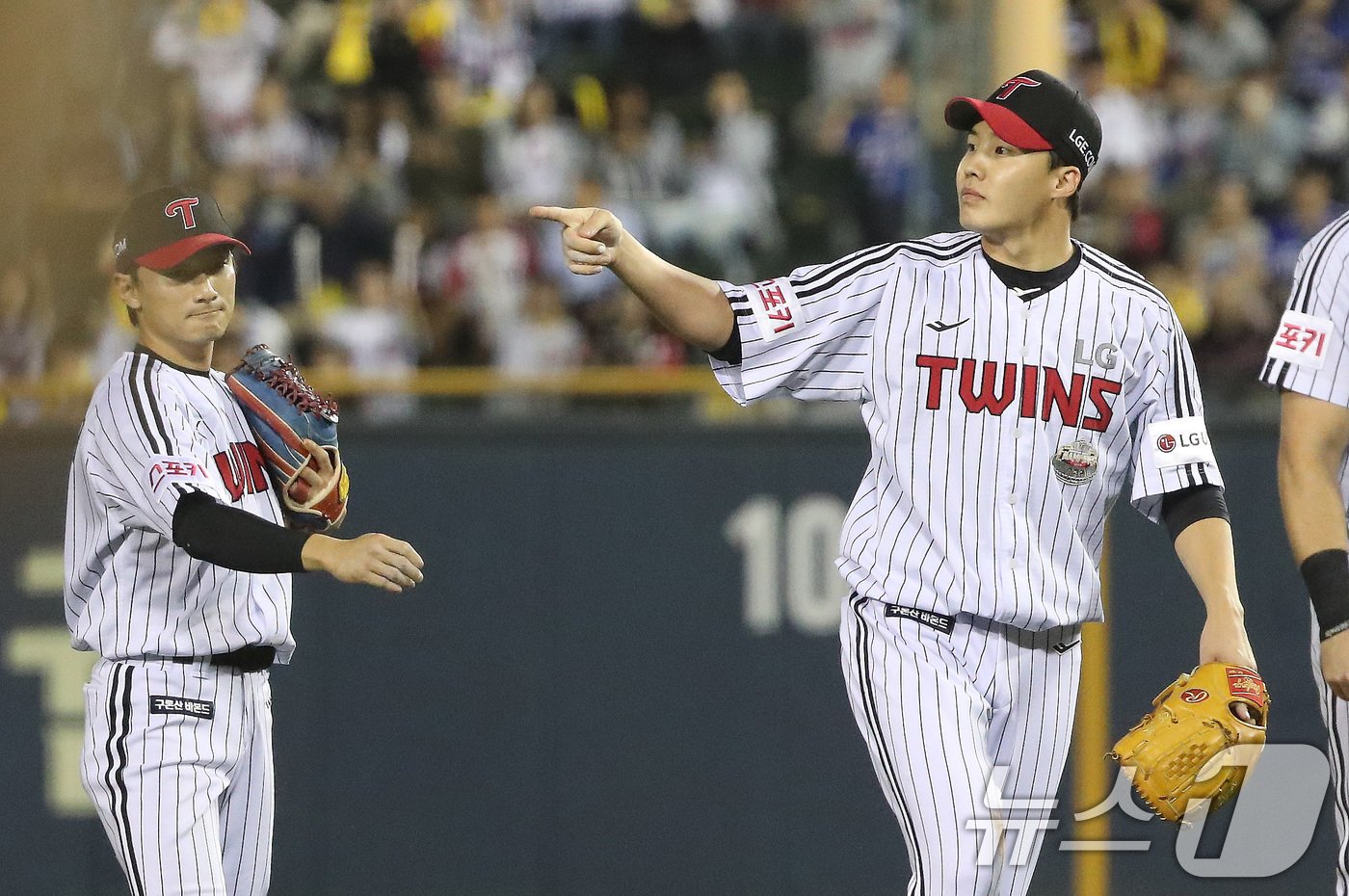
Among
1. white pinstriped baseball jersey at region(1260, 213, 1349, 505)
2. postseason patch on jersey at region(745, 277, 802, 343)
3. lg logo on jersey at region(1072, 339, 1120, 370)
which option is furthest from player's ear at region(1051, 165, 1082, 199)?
postseason patch on jersey at region(745, 277, 802, 343)

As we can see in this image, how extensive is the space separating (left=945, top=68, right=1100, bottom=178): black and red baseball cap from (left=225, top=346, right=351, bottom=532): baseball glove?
5.17 ft

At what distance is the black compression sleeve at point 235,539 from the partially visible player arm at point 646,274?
0.79m

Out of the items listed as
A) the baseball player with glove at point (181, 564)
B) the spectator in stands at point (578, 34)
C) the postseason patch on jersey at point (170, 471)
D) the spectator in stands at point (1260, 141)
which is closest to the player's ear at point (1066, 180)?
the baseball player with glove at point (181, 564)

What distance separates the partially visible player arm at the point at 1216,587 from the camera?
3766mm

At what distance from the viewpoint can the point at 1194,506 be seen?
396 cm

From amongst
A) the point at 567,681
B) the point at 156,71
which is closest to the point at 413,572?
the point at 567,681

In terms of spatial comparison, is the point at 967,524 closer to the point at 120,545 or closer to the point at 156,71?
the point at 120,545

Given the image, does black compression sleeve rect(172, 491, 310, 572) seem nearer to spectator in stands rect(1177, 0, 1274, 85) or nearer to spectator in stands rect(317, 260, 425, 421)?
spectator in stands rect(317, 260, 425, 421)

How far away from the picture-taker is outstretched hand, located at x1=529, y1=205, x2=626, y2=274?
361cm

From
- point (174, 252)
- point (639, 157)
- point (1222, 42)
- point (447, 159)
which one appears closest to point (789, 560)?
point (174, 252)

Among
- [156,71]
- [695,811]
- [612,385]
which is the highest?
[156,71]

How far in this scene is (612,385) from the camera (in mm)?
7164

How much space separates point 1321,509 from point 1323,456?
113 mm

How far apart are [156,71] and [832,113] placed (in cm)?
377
